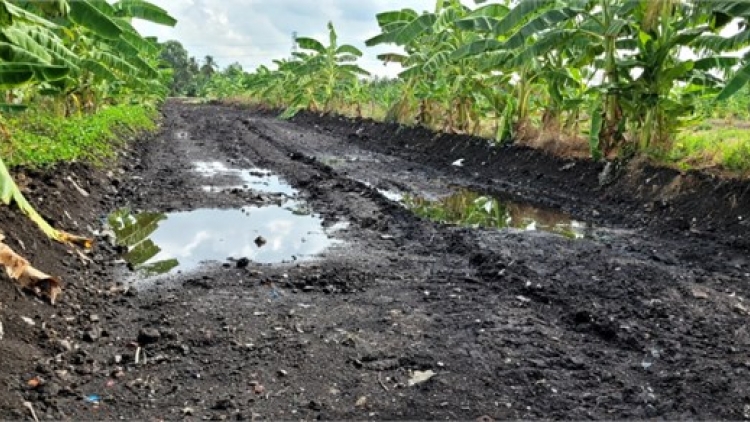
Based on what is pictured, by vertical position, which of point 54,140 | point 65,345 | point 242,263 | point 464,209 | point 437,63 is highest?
point 437,63

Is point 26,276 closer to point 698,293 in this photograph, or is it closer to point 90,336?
point 90,336

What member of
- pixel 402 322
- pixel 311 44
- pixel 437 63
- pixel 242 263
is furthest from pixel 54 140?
pixel 311 44

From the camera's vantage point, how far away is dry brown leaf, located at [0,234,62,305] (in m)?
4.21

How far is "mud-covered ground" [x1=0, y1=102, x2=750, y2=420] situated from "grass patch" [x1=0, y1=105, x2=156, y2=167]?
16.3 inches

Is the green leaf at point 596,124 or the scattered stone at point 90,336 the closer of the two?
the scattered stone at point 90,336

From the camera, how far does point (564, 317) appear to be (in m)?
4.69

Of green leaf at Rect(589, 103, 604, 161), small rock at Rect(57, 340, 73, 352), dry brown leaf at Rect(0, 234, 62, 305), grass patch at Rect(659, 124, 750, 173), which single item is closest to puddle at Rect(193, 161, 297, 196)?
green leaf at Rect(589, 103, 604, 161)

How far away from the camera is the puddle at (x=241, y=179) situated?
1092cm

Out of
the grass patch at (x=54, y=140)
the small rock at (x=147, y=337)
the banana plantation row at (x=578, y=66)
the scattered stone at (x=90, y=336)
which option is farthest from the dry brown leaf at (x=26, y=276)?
the banana plantation row at (x=578, y=66)

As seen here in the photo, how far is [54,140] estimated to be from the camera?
33.9 feet

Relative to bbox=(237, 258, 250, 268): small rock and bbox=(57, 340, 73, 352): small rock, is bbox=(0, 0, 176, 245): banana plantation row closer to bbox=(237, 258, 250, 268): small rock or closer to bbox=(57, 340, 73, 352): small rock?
bbox=(57, 340, 73, 352): small rock

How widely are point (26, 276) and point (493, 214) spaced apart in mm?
6311

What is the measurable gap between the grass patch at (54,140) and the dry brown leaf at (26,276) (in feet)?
12.0

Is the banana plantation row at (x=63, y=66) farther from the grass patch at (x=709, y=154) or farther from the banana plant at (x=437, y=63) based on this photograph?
the grass patch at (x=709, y=154)
